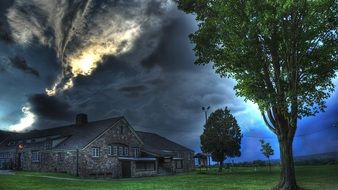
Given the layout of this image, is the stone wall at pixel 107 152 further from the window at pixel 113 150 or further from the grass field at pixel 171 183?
the grass field at pixel 171 183

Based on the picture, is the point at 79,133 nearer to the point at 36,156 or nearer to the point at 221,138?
the point at 36,156

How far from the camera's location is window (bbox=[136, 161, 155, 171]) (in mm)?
62775

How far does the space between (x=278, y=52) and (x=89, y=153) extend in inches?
1503

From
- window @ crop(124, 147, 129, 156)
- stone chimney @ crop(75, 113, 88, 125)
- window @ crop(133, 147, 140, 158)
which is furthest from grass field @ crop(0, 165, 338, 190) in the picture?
stone chimney @ crop(75, 113, 88, 125)

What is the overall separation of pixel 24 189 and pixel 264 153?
5316 centimetres

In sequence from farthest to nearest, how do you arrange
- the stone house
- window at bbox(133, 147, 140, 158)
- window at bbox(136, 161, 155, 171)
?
window at bbox(133, 147, 140, 158) < window at bbox(136, 161, 155, 171) < the stone house

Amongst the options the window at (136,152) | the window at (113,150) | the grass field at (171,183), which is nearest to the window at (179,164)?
the window at (136,152)

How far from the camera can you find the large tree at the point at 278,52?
23.8 metres

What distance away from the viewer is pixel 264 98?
83.0ft

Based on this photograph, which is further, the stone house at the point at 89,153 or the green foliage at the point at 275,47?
the stone house at the point at 89,153

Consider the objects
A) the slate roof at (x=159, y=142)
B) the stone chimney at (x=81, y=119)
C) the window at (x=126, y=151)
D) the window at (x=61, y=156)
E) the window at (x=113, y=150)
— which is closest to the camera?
the window at (x=61, y=156)

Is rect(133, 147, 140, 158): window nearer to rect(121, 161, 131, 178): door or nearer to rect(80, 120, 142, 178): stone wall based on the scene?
rect(80, 120, 142, 178): stone wall

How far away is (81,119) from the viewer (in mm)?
69875

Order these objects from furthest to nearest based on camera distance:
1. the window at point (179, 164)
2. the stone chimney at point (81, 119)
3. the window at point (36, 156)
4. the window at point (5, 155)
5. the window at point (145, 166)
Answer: the window at point (179, 164), the window at point (5, 155), the stone chimney at point (81, 119), the window at point (36, 156), the window at point (145, 166)
